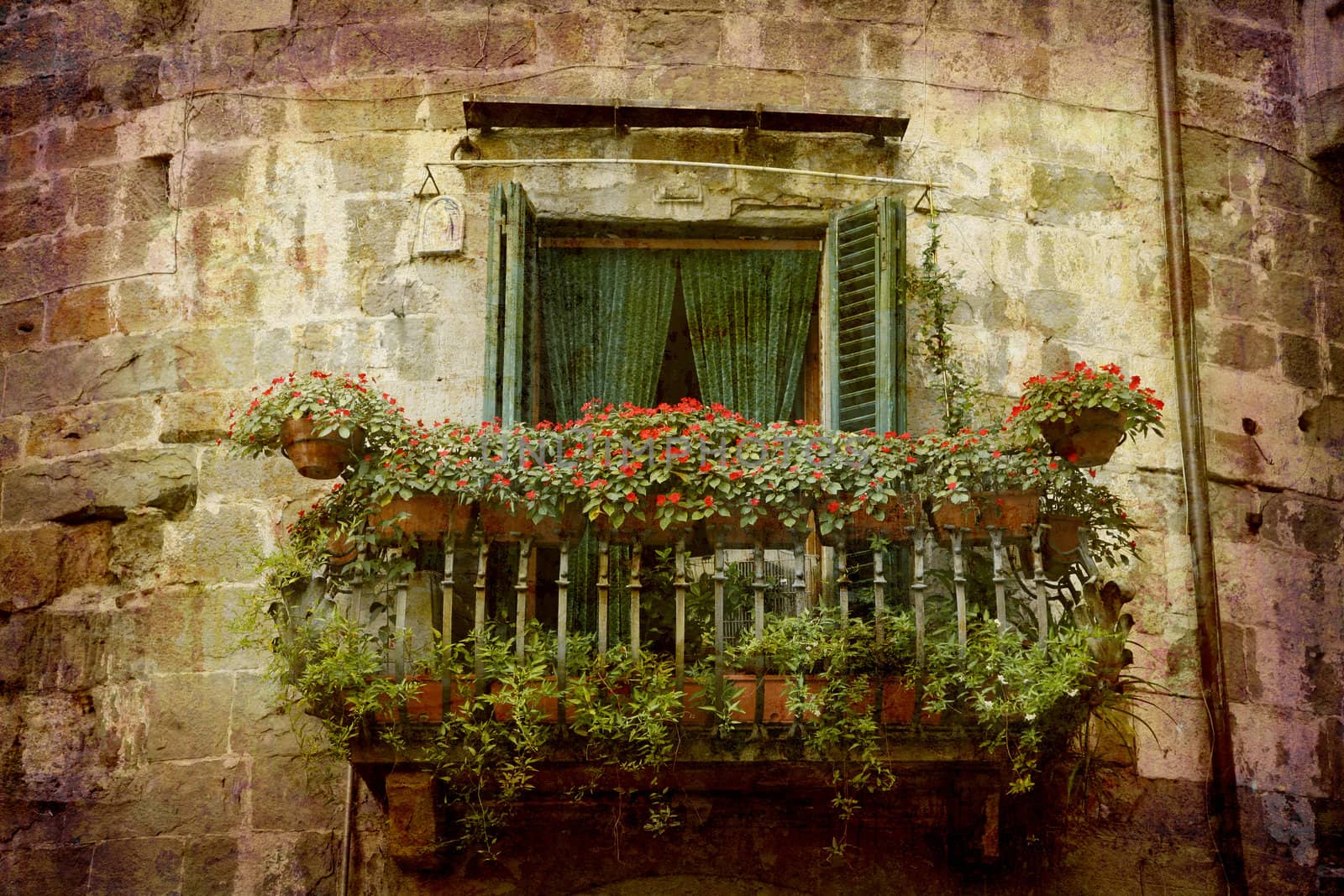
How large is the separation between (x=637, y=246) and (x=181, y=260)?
205cm

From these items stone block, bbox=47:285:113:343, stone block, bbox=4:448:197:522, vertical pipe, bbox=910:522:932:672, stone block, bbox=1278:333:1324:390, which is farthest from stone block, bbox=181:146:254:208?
stone block, bbox=1278:333:1324:390

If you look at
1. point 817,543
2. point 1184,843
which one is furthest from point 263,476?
point 1184,843

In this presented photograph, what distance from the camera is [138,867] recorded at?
695 centimetres

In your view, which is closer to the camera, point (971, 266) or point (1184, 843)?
point (1184, 843)

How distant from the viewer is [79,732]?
7.18m

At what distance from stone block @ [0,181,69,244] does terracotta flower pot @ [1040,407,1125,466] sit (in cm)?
462

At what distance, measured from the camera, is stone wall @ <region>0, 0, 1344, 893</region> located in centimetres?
710

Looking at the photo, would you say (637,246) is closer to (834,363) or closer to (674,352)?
(674,352)

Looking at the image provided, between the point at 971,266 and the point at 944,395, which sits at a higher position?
the point at 971,266

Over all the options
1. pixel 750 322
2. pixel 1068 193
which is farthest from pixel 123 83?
pixel 1068 193

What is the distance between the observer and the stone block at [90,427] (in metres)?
7.60

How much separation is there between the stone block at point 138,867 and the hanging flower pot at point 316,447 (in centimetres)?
168

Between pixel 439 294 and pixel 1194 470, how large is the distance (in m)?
3.37

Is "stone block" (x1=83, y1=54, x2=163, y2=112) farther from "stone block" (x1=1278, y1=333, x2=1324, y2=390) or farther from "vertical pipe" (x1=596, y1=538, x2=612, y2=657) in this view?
"stone block" (x1=1278, y1=333, x2=1324, y2=390)
